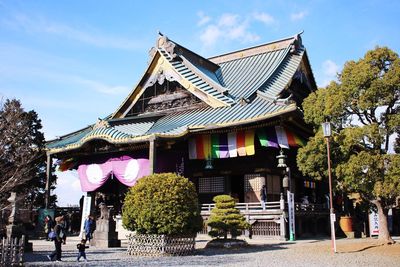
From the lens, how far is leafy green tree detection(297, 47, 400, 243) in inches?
576

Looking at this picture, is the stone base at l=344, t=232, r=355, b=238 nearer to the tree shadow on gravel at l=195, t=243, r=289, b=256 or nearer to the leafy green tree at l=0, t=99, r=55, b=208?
the tree shadow on gravel at l=195, t=243, r=289, b=256

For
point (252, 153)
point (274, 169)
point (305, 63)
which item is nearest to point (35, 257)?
point (252, 153)

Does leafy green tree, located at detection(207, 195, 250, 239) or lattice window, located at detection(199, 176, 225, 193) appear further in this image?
lattice window, located at detection(199, 176, 225, 193)

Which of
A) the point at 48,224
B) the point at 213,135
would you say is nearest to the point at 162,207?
the point at 213,135

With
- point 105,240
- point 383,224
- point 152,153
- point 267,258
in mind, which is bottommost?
point 267,258

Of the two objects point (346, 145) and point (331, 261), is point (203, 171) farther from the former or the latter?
point (331, 261)

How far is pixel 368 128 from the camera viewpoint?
14.9 m

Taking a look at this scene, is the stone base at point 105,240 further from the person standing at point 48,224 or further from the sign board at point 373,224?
the sign board at point 373,224

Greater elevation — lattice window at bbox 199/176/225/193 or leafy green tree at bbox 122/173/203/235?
lattice window at bbox 199/176/225/193

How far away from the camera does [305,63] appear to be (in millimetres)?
27906

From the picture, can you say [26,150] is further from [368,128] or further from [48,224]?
[368,128]

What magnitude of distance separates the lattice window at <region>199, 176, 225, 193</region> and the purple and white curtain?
3532 mm

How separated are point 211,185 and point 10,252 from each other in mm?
14148

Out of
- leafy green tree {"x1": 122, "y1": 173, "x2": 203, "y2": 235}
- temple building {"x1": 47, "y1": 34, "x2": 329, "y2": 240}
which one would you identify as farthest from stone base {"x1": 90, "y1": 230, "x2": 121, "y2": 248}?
temple building {"x1": 47, "y1": 34, "x2": 329, "y2": 240}
